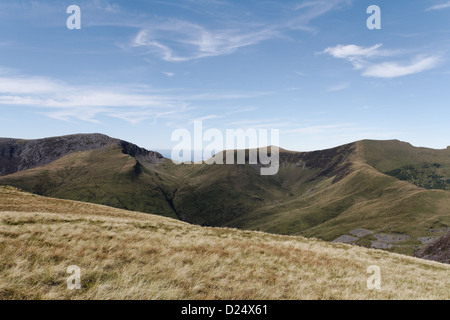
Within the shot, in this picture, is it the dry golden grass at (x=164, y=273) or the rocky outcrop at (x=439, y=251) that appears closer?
the dry golden grass at (x=164, y=273)

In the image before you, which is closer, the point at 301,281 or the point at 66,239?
the point at 301,281

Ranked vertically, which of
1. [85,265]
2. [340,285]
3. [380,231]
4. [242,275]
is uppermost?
[85,265]

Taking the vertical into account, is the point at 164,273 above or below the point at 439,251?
above

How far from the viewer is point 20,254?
10039 millimetres

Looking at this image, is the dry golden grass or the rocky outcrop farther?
the rocky outcrop

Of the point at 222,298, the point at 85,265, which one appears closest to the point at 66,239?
the point at 85,265

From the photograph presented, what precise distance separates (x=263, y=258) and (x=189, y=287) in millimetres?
6513

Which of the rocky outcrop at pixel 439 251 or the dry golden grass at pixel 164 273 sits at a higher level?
the dry golden grass at pixel 164 273

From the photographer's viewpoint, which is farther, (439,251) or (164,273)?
(439,251)

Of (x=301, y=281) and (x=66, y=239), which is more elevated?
(x=66, y=239)

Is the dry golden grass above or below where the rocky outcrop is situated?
above
